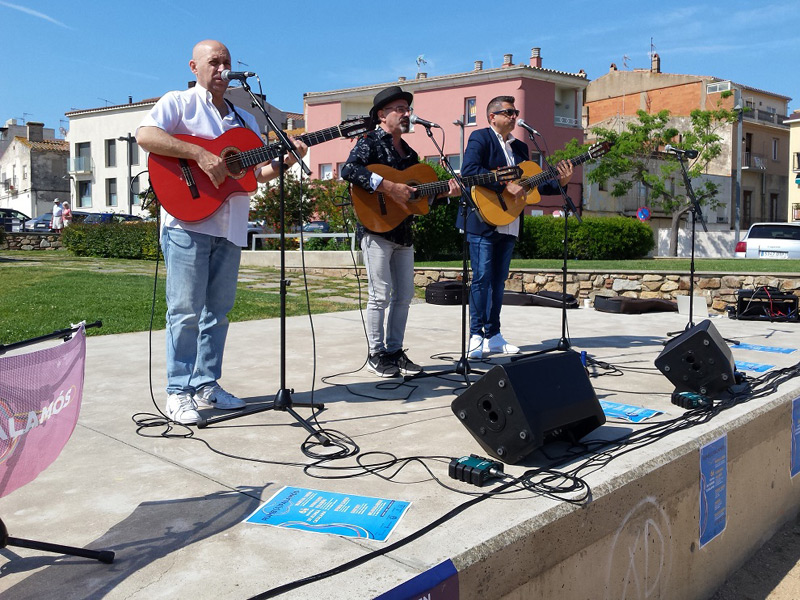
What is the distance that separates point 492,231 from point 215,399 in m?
2.79

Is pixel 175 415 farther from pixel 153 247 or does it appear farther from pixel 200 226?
pixel 153 247

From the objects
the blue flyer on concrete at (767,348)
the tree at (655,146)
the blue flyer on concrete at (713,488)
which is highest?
the tree at (655,146)

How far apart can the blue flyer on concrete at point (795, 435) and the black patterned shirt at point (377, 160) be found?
2.63 m

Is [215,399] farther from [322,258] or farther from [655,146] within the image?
[655,146]

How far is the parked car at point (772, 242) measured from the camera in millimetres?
17031

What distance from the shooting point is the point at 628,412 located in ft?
12.5

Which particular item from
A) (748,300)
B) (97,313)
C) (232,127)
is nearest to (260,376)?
(232,127)

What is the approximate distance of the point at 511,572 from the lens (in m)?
2.28

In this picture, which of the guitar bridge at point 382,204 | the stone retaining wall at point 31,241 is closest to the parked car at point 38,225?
the stone retaining wall at point 31,241

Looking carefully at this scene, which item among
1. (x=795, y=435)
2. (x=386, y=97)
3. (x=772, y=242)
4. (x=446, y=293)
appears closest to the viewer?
(x=795, y=435)

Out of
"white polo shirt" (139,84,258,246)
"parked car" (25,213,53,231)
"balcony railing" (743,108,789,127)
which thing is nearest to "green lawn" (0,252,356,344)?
"white polo shirt" (139,84,258,246)

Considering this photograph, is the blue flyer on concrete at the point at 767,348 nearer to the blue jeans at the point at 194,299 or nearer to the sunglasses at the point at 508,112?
the sunglasses at the point at 508,112

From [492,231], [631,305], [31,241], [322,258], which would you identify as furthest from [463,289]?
[31,241]

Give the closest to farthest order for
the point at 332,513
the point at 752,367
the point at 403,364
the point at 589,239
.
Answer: the point at 332,513 → the point at 403,364 → the point at 752,367 → the point at 589,239
